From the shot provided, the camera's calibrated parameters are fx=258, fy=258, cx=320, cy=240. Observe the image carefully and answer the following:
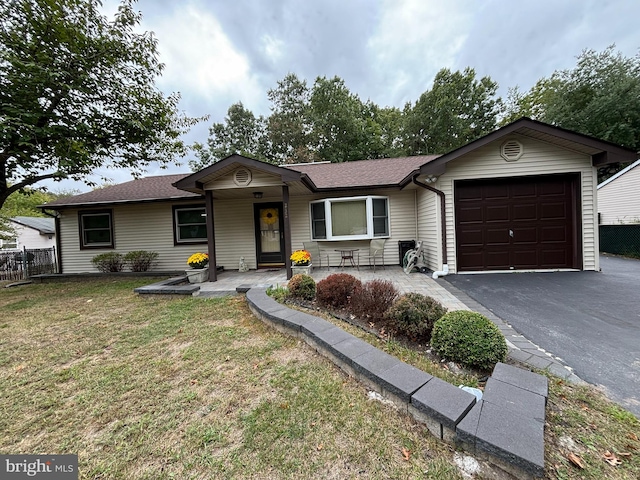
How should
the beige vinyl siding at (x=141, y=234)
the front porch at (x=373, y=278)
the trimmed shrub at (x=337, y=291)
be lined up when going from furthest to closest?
the beige vinyl siding at (x=141, y=234) < the front porch at (x=373, y=278) < the trimmed shrub at (x=337, y=291)

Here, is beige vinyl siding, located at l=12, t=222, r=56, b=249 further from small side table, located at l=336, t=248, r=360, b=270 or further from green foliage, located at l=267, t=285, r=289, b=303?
green foliage, located at l=267, t=285, r=289, b=303

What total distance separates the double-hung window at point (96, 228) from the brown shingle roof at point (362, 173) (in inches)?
257

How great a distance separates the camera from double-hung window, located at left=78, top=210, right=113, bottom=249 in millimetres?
8844

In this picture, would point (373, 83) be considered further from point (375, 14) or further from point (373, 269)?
point (373, 269)

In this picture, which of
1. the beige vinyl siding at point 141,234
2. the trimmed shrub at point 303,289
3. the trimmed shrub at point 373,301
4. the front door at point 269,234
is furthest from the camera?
the beige vinyl siding at point 141,234

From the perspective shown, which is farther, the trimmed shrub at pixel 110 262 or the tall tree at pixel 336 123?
the tall tree at pixel 336 123

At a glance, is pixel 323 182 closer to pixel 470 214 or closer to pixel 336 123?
pixel 470 214

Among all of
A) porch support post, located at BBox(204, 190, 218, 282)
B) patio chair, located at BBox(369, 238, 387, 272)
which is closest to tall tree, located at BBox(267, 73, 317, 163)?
patio chair, located at BBox(369, 238, 387, 272)

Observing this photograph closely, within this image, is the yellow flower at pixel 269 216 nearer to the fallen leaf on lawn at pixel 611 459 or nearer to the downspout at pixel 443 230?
the downspout at pixel 443 230

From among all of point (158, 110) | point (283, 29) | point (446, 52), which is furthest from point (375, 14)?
point (158, 110)

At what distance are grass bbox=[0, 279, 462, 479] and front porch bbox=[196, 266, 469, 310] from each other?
2.23 meters

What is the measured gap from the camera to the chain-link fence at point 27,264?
9781mm

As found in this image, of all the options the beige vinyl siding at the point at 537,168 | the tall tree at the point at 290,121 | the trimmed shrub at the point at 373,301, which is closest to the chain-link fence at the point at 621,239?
the beige vinyl siding at the point at 537,168

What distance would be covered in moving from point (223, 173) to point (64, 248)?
7306mm
